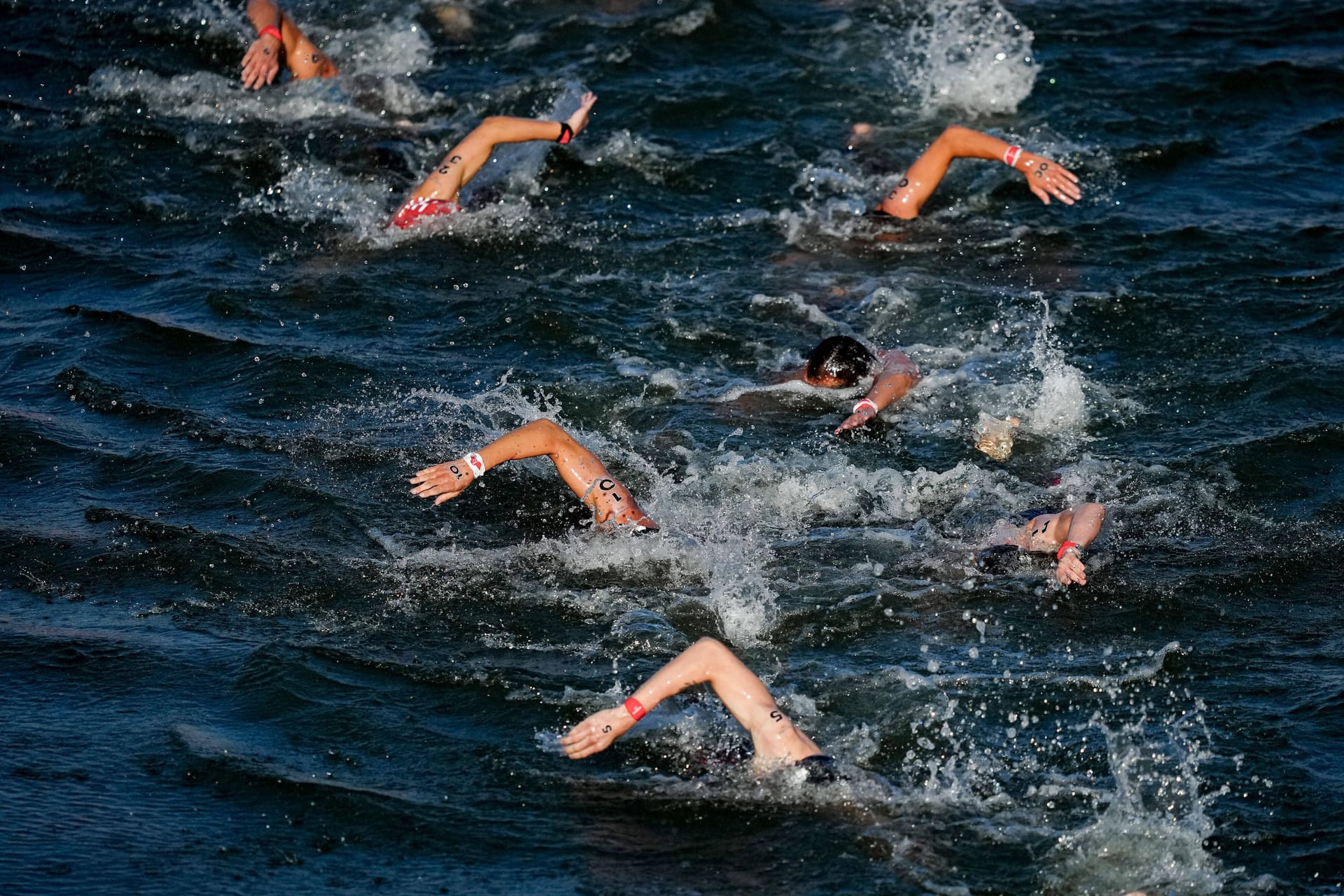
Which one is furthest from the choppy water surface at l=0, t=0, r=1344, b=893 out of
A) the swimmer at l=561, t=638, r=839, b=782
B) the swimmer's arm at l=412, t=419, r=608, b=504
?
the swimmer's arm at l=412, t=419, r=608, b=504

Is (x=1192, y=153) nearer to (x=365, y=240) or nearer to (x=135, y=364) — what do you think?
(x=365, y=240)

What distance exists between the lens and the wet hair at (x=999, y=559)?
8945mm

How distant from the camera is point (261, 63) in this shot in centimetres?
1334

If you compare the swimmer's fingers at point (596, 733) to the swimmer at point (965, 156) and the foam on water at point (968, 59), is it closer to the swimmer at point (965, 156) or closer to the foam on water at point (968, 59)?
the swimmer at point (965, 156)

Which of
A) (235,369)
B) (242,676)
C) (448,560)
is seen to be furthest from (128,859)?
(235,369)

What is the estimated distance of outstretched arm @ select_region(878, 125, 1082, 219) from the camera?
460 inches

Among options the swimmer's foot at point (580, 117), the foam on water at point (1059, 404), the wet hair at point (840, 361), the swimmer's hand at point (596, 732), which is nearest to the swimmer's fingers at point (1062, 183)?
the foam on water at point (1059, 404)

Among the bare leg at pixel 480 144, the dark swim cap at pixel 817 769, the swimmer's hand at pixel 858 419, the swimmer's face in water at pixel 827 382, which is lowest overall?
the swimmer's hand at pixel 858 419

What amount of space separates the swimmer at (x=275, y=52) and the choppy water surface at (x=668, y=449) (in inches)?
13.5

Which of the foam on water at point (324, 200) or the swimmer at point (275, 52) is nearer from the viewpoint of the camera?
the foam on water at point (324, 200)

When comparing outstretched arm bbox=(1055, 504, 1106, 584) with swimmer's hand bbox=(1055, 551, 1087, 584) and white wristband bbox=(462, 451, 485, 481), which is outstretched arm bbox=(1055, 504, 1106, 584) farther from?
white wristband bbox=(462, 451, 485, 481)

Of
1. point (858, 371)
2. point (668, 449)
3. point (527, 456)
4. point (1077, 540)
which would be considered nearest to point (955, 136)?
point (858, 371)

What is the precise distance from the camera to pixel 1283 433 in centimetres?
1031

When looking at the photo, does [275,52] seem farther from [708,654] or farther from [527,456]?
[708,654]
